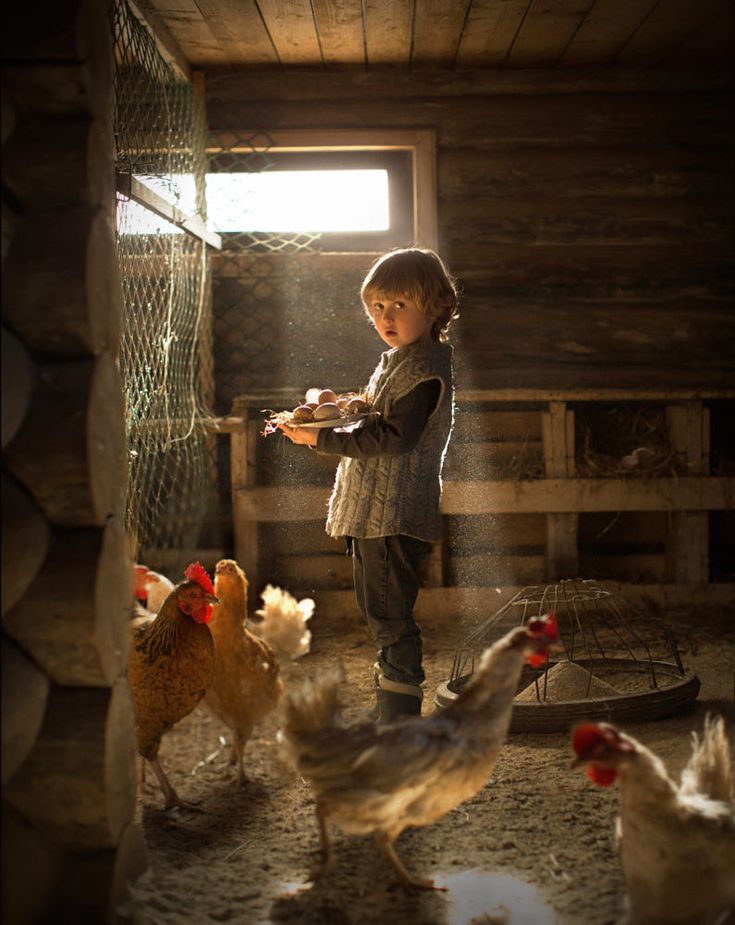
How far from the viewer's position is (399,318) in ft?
9.59

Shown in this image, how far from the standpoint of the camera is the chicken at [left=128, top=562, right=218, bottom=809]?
111 inches

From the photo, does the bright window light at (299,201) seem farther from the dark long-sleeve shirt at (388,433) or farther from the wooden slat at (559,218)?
the dark long-sleeve shirt at (388,433)

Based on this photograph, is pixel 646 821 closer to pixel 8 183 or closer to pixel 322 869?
pixel 322 869

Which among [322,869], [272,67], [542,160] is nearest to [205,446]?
[272,67]

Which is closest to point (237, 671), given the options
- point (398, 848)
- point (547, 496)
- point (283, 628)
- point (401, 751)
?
point (283, 628)

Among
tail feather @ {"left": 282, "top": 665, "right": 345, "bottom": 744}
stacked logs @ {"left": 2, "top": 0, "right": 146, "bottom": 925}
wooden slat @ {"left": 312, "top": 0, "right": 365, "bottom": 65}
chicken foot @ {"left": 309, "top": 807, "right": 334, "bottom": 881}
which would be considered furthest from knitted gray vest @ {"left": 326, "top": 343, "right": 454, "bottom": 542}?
Result: wooden slat @ {"left": 312, "top": 0, "right": 365, "bottom": 65}

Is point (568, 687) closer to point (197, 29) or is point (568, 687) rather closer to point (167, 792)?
point (167, 792)

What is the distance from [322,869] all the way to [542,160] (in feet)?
14.4

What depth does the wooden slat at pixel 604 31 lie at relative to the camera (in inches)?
177

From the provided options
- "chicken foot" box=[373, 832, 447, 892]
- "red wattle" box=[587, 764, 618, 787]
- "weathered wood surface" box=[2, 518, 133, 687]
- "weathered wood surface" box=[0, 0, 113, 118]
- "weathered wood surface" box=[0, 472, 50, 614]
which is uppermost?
"weathered wood surface" box=[0, 0, 113, 118]

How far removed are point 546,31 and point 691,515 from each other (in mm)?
2656

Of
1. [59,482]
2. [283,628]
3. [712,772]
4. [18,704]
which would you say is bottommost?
[283,628]

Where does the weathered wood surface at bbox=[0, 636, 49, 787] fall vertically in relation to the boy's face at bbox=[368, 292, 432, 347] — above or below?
below

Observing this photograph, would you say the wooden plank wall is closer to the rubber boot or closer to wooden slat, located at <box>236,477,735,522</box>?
wooden slat, located at <box>236,477,735,522</box>
